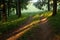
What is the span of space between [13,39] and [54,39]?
9.47 ft

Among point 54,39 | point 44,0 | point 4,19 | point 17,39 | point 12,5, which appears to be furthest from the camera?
point 44,0

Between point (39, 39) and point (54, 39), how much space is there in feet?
3.29

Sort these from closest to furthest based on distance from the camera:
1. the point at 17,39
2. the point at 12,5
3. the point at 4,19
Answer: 1. the point at 17,39
2. the point at 4,19
3. the point at 12,5

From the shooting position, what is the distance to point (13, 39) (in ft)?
39.3

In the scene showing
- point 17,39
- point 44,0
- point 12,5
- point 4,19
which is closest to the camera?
point 17,39

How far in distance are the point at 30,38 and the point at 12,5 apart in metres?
24.3

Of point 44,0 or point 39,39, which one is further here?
point 44,0

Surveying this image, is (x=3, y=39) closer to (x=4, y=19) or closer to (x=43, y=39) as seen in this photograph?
(x=43, y=39)

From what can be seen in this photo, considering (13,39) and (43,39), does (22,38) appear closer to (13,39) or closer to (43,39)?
(13,39)

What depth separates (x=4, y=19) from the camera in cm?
2534

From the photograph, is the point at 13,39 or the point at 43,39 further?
the point at 13,39

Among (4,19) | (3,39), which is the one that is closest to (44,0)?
(4,19)

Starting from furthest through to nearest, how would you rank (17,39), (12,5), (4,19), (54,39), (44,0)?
(44,0) < (12,5) < (4,19) < (17,39) < (54,39)

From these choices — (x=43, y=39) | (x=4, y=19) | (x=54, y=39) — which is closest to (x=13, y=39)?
(x=43, y=39)
